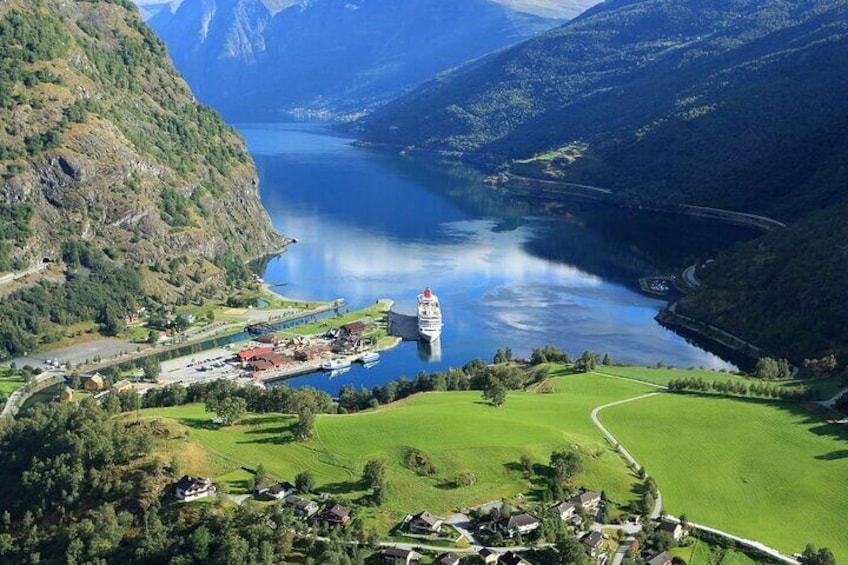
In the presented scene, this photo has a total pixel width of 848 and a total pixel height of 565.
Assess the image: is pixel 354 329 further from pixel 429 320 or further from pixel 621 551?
pixel 621 551

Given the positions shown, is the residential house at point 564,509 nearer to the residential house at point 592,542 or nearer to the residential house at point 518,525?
the residential house at point 518,525

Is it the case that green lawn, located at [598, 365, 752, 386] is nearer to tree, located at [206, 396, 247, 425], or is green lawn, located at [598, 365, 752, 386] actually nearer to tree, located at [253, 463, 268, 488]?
tree, located at [206, 396, 247, 425]

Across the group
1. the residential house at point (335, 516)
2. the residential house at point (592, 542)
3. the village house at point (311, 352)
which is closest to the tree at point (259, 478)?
the residential house at point (335, 516)

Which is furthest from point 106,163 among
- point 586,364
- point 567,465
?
point 567,465

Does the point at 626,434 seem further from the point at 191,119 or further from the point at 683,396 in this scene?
the point at 191,119

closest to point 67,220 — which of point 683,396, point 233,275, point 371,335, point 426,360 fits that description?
point 233,275

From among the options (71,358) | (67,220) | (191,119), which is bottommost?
(71,358)
